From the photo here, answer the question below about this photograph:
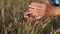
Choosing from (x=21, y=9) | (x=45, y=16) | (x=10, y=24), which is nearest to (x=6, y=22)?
(x=10, y=24)

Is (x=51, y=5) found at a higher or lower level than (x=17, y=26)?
higher

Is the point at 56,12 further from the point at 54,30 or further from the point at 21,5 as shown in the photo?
the point at 21,5

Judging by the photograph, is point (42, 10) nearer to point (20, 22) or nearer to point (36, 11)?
point (36, 11)

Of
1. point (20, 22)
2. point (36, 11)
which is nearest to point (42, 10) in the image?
point (36, 11)
